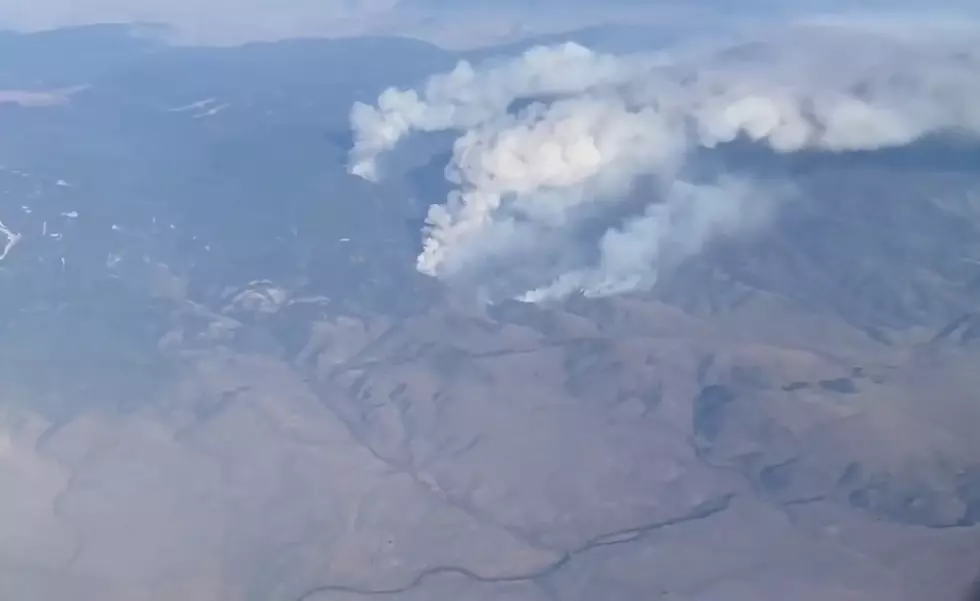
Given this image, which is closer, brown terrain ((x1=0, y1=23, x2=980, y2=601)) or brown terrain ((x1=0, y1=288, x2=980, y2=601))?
brown terrain ((x1=0, y1=288, x2=980, y2=601))

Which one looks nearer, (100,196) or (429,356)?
(429,356)

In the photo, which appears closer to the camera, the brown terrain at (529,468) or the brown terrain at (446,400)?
Answer: the brown terrain at (529,468)

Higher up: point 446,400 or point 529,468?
point 529,468

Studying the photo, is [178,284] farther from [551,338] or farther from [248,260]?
[551,338]

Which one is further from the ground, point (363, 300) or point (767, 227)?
point (767, 227)

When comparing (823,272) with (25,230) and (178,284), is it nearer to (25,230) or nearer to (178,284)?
(178,284)

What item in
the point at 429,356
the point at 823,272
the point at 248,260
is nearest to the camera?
the point at 429,356

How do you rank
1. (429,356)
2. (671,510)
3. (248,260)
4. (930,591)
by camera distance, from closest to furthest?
(930,591) < (671,510) < (429,356) < (248,260)

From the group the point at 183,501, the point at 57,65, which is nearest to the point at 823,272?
the point at 183,501

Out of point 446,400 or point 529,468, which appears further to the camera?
point 446,400
